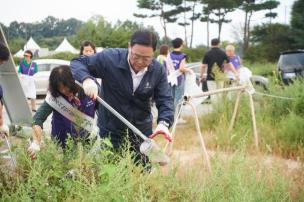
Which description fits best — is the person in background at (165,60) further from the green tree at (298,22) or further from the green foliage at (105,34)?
the green foliage at (105,34)

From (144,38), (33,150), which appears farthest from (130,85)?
(33,150)

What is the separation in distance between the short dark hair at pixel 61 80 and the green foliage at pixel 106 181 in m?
0.78

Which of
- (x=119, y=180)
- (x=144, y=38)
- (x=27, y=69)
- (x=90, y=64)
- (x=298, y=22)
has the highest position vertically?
(x=144, y=38)

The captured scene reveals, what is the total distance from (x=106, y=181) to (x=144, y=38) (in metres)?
1.16

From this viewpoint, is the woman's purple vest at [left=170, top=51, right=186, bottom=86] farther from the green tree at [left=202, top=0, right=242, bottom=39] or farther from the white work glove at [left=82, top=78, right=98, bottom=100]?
the green tree at [left=202, top=0, right=242, bottom=39]

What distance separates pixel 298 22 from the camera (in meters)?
31.2

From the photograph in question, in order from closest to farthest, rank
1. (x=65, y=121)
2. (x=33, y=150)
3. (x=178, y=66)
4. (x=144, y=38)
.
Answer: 1. (x=33, y=150)
2. (x=144, y=38)
3. (x=65, y=121)
4. (x=178, y=66)

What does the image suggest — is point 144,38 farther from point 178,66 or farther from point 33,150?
point 178,66

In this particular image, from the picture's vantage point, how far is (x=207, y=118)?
803cm

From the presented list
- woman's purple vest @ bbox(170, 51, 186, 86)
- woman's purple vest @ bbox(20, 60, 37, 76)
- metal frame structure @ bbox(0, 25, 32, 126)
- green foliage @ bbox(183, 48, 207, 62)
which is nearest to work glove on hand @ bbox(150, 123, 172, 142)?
metal frame structure @ bbox(0, 25, 32, 126)

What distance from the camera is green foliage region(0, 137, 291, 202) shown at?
229 cm

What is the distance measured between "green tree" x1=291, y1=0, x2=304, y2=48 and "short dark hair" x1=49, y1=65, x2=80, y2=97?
96.5 feet

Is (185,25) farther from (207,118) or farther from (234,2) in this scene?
(207,118)

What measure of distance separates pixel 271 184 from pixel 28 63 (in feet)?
30.6
